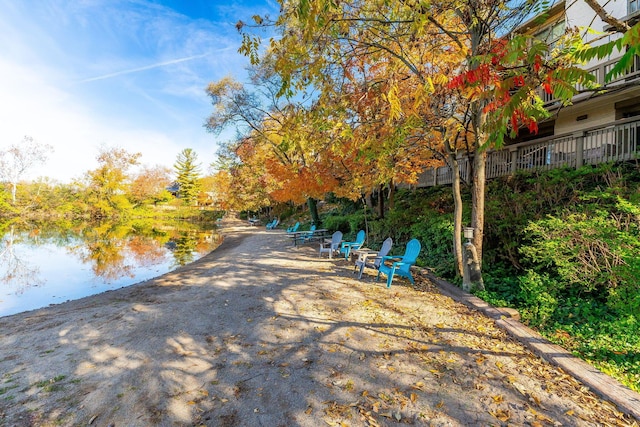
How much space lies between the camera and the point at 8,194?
31281 millimetres

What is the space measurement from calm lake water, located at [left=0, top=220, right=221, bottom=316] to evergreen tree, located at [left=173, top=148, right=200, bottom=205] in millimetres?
32796

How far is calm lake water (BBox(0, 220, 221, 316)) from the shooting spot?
28.2 feet

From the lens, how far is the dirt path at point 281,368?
2.64 meters

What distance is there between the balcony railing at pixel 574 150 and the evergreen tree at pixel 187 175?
49.2m

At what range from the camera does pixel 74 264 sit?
491 inches

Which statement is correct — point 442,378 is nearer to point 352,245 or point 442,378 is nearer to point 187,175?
point 352,245

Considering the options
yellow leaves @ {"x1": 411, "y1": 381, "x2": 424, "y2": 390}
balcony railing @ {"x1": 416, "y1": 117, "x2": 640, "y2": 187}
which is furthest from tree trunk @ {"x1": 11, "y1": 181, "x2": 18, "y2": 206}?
yellow leaves @ {"x1": 411, "y1": 381, "x2": 424, "y2": 390}

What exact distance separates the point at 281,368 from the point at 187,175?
197 feet

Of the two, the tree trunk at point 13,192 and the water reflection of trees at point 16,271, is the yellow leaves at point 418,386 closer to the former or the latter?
the water reflection of trees at point 16,271

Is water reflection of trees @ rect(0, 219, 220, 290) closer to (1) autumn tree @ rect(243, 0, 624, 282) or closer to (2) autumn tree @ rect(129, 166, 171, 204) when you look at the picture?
(1) autumn tree @ rect(243, 0, 624, 282)

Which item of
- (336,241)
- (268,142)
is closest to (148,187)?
(268,142)

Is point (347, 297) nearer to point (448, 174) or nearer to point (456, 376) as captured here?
point (456, 376)

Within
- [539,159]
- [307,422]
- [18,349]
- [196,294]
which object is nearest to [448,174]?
[539,159]

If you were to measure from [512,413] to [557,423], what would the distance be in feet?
1.03
